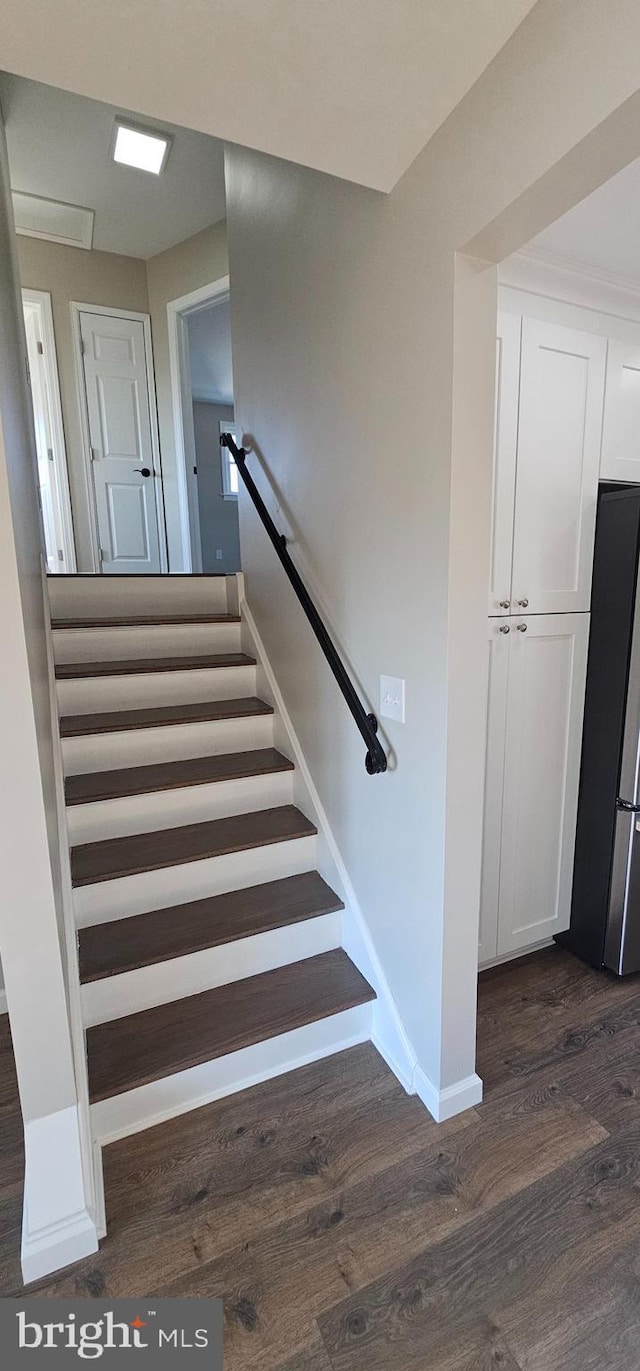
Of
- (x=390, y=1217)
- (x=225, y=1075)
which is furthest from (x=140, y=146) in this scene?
(x=390, y=1217)

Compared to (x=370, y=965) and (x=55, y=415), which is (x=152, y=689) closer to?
(x=370, y=965)

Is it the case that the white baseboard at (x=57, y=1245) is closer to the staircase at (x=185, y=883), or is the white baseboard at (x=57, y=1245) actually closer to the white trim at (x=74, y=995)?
the white trim at (x=74, y=995)

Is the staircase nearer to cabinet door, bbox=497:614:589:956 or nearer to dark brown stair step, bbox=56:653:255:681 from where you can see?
dark brown stair step, bbox=56:653:255:681

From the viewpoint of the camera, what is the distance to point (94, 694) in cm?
245

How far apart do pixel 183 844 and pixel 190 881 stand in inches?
4.9

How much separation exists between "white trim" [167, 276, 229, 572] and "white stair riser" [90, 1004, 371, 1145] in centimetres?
345

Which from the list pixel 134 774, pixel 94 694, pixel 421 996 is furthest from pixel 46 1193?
pixel 94 694

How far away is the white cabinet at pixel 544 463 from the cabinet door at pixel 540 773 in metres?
0.13

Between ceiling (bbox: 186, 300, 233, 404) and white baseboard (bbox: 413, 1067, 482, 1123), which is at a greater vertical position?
ceiling (bbox: 186, 300, 233, 404)

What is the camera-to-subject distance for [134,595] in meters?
3.00

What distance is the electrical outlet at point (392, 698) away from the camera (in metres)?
1.62

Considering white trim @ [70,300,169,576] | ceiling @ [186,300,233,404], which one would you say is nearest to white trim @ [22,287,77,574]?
white trim @ [70,300,169,576]

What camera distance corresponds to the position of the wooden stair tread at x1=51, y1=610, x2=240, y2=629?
105 inches

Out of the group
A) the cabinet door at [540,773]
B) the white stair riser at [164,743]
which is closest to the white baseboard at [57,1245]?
the white stair riser at [164,743]
